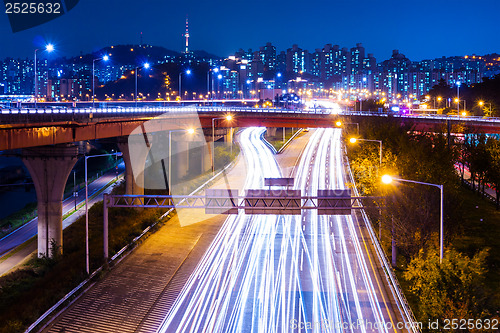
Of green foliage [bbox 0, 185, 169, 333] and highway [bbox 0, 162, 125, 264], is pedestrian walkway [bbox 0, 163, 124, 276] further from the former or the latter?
green foliage [bbox 0, 185, 169, 333]

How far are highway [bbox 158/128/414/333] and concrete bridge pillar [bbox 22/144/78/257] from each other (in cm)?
1100

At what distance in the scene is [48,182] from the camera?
3600cm

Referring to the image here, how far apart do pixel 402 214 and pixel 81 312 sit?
55.7ft

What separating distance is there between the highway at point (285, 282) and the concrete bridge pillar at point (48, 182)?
11.0 meters

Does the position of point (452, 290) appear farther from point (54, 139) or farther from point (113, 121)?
point (113, 121)

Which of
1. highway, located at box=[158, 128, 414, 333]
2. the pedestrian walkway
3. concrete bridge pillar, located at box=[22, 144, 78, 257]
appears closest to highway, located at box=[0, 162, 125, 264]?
the pedestrian walkway

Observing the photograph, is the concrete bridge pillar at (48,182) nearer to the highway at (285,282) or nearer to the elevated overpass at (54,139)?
the elevated overpass at (54,139)

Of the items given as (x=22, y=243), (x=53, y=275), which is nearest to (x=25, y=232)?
(x=22, y=243)

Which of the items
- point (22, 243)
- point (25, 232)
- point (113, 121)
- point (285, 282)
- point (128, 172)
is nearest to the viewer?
point (285, 282)

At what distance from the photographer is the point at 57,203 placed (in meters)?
36.0

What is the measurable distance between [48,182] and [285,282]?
18.7 meters

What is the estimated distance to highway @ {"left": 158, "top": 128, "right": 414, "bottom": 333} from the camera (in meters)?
21.5

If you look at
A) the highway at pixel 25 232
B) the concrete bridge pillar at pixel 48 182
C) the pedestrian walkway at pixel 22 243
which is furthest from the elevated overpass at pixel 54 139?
the highway at pixel 25 232

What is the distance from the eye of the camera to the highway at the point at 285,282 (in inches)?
846
